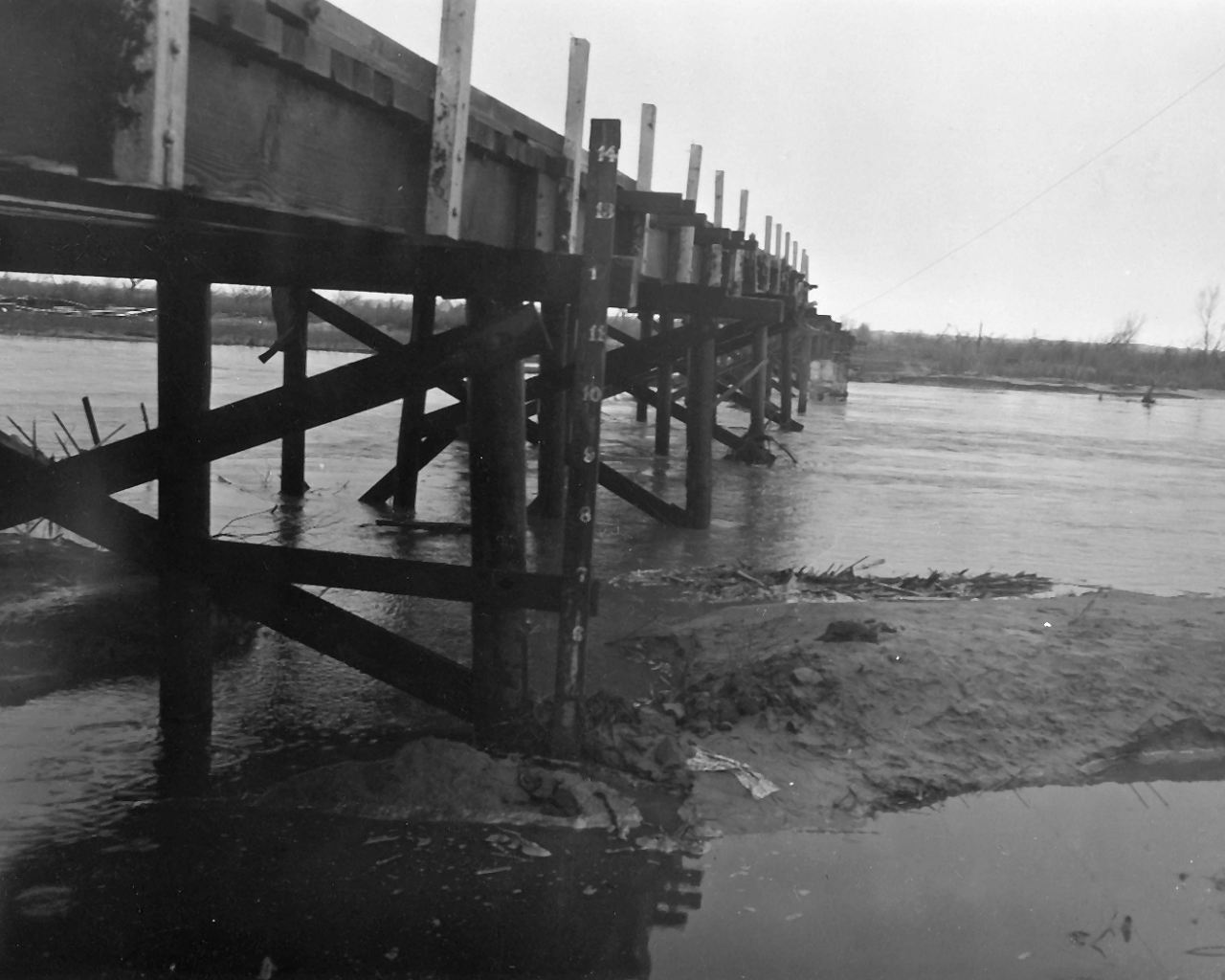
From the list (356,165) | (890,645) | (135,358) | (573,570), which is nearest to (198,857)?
(573,570)

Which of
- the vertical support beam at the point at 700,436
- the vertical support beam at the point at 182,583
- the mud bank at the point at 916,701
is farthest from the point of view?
the vertical support beam at the point at 700,436

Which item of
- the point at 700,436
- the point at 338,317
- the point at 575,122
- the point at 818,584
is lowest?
the point at 818,584

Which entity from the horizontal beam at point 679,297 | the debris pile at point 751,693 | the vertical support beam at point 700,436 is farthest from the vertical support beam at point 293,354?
the debris pile at point 751,693

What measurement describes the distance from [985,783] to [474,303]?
2.70 metres

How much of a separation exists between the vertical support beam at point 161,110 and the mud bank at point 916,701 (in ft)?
8.60

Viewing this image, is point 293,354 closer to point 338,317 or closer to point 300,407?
point 338,317

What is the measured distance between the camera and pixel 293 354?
1004 cm

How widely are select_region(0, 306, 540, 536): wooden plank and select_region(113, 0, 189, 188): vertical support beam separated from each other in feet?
7.06

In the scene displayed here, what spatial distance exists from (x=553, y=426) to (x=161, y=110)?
22.9 ft

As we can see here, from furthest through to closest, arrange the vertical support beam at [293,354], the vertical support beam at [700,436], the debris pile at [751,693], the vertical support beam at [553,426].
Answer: the vertical support beam at [700,436], the vertical support beam at [293,354], the vertical support beam at [553,426], the debris pile at [751,693]

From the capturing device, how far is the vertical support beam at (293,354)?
32.6 ft

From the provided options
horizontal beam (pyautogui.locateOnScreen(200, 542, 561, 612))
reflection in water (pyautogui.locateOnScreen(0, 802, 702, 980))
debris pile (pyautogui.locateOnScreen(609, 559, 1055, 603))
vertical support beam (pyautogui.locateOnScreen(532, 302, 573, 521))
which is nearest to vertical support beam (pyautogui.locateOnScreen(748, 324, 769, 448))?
vertical support beam (pyautogui.locateOnScreen(532, 302, 573, 521))

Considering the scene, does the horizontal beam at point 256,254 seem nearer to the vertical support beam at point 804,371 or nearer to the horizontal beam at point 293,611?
the horizontal beam at point 293,611

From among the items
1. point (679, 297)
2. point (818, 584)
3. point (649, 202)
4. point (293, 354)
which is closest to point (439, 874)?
point (649, 202)
